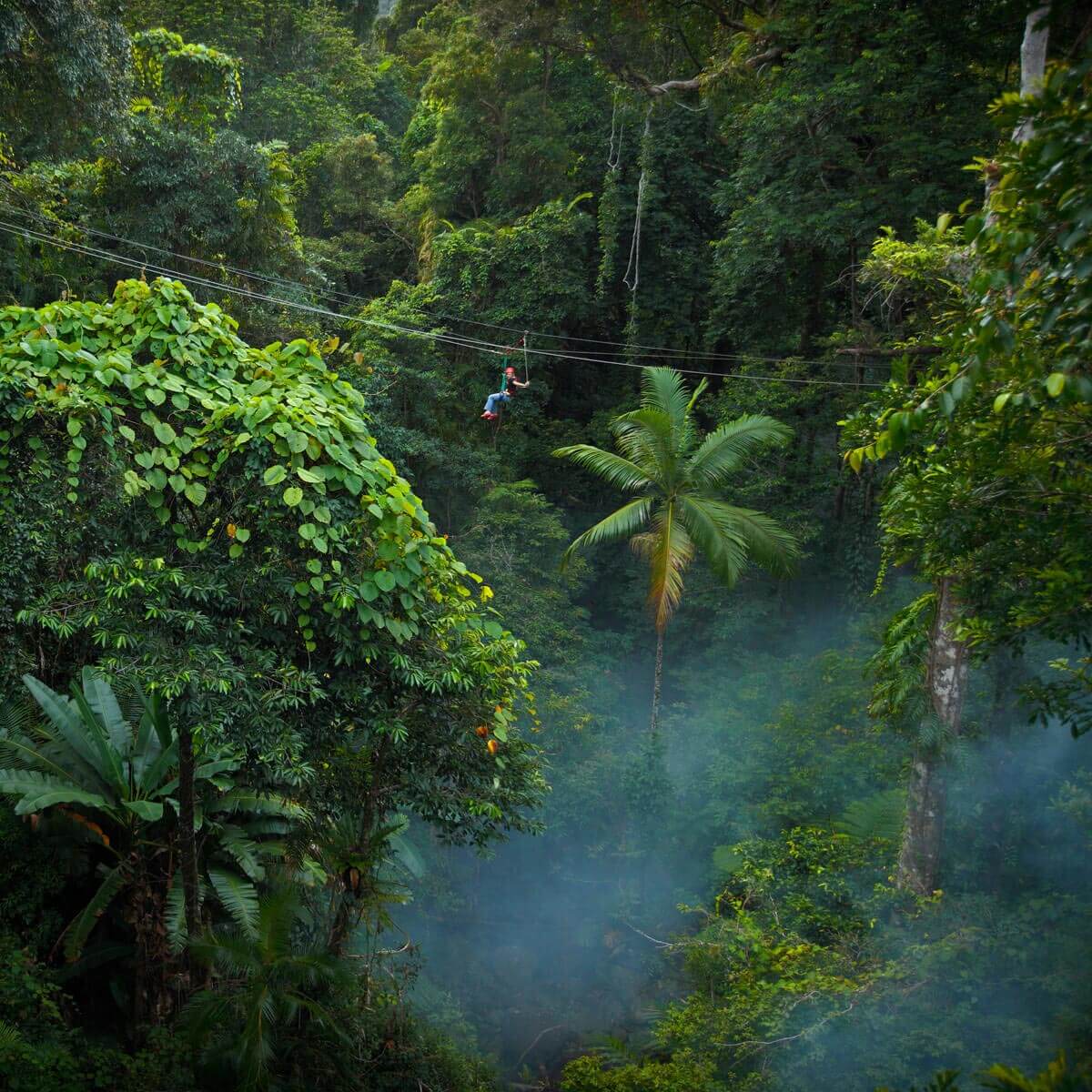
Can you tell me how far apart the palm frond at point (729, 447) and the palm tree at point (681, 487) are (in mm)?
13

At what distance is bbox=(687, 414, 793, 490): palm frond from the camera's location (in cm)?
1377

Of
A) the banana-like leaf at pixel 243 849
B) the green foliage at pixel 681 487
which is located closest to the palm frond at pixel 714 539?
the green foliage at pixel 681 487

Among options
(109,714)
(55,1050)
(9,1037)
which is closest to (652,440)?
(109,714)

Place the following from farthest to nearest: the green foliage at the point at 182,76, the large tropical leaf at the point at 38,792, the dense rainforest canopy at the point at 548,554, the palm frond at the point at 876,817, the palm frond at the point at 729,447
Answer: the palm frond at the point at 729,447, the green foliage at the point at 182,76, the palm frond at the point at 876,817, the large tropical leaf at the point at 38,792, the dense rainforest canopy at the point at 548,554

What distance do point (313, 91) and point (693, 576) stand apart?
50.0 feet

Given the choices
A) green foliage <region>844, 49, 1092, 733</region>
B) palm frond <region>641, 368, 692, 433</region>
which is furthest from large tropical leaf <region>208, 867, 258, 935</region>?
palm frond <region>641, 368, 692, 433</region>

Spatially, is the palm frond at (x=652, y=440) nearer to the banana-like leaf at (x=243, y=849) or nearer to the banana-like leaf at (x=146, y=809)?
the banana-like leaf at (x=243, y=849)

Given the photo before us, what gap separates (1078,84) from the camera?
→ 326cm

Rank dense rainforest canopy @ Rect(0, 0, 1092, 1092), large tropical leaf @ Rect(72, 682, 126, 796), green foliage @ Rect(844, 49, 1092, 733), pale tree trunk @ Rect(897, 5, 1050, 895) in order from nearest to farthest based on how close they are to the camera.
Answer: green foliage @ Rect(844, 49, 1092, 733) < dense rainforest canopy @ Rect(0, 0, 1092, 1092) < large tropical leaf @ Rect(72, 682, 126, 796) < pale tree trunk @ Rect(897, 5, 1050, 895)

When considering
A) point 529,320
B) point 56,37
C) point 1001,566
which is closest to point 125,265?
point 56,37

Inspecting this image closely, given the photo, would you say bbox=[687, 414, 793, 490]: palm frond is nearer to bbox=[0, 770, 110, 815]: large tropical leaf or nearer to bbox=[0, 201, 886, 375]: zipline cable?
bbox=[0, 201, 886, 375]: zipline cable

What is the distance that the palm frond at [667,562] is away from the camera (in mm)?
13289

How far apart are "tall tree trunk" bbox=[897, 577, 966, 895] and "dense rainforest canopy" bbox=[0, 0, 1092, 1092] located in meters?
0.04

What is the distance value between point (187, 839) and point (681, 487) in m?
9.40
